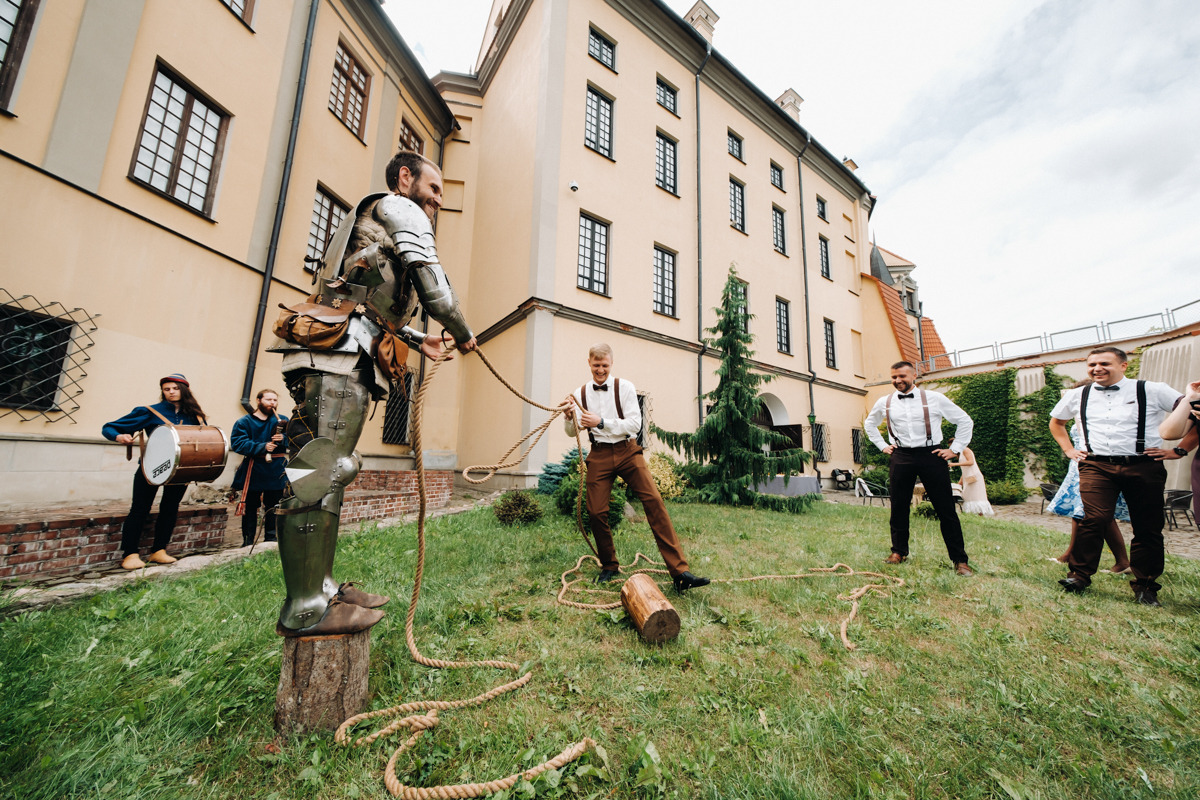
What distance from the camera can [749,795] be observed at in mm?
1663

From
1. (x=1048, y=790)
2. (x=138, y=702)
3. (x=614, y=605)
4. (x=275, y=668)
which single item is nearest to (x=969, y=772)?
(x=1048, y=790)

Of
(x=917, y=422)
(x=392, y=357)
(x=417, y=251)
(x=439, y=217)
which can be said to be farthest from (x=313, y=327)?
(x=439, y=217)

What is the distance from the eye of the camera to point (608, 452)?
4332mm

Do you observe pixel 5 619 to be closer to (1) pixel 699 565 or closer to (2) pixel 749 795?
(2) pixel 749 795

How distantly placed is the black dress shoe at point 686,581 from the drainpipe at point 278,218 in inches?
335

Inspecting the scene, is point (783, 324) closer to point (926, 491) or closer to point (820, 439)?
point (820, 439)

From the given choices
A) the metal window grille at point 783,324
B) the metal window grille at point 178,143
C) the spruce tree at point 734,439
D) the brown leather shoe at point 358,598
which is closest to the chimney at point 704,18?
the metal window grille at point 783,324

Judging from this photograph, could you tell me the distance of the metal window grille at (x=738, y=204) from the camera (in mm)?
17250

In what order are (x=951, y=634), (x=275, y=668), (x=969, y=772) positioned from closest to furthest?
(x=969, y=772), (x=275, y=668), (x=951, y=634)

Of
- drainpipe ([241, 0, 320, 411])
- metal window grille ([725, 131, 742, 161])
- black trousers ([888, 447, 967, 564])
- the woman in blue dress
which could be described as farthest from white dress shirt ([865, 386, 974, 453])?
metal window grille ([725, 131, 742, 161])

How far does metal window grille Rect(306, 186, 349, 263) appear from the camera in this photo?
10625 millimetres

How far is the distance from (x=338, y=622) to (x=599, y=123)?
14892 millimetres

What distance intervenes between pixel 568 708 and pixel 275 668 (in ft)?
5.22

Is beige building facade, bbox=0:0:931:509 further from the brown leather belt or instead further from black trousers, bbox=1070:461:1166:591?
the brown leather belt
